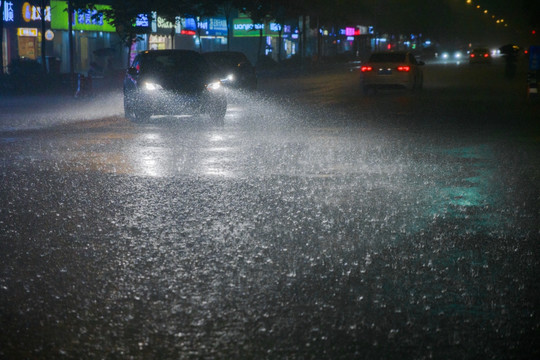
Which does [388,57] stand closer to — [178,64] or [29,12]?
[178,64]

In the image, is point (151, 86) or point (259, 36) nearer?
point (151, 86)

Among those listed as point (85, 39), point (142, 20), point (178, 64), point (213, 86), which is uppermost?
point (142, 20)

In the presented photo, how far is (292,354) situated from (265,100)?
25172mm

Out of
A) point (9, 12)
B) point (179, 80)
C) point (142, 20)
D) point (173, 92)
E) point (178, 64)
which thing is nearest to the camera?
point (173, 92)

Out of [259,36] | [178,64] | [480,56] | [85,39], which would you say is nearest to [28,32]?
[85,39]

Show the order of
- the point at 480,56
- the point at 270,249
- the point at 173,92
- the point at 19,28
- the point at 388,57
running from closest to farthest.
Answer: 1. the point at 270,249
2. the point at 173,92
3. the point at 388,57
4. the point at 19,28
5. the point at 480,56

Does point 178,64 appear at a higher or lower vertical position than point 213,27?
lower

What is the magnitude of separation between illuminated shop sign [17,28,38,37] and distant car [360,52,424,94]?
2318cm

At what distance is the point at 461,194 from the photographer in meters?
9.95

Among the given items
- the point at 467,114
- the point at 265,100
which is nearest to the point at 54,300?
the point at 467,114

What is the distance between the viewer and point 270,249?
7102 millimetres

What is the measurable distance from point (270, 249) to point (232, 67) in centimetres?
2393

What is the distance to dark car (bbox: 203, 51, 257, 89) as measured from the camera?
30.2 m

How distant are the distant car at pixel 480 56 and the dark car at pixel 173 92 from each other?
63942 mm
